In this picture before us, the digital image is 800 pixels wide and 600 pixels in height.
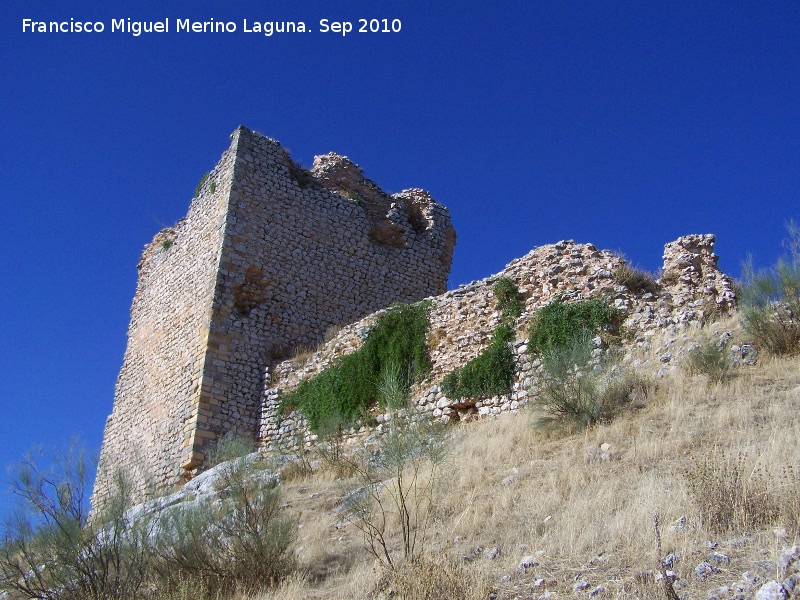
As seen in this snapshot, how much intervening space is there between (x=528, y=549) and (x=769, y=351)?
4.92 meters

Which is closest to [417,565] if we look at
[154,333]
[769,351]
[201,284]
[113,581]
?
[113,581]

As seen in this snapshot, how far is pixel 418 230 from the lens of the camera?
17.1 m

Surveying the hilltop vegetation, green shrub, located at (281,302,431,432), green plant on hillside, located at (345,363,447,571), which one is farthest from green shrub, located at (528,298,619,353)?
green plant on hillside, located at (345,363,447,571)

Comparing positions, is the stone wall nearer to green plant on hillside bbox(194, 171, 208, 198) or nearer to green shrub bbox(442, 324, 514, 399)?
green shrub bbox(442, 324, 514, 399)

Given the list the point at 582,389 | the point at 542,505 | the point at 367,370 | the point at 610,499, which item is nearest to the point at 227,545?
the point at 542,505

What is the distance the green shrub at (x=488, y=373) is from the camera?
10758mm

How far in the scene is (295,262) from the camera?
15.0 m

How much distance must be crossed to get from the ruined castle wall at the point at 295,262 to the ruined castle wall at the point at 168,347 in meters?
0.34

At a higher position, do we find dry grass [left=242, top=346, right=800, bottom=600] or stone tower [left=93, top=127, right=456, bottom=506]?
stone tower [left=93, top=127, right=456, bottom=506]

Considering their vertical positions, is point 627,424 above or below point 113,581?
above

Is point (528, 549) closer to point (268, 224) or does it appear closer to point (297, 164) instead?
point (268, 224)

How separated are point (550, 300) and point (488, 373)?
57.8 inches

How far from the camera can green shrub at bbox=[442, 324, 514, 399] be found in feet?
35.3

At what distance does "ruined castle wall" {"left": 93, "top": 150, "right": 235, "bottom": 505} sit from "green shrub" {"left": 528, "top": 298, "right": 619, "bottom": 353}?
6.16m
